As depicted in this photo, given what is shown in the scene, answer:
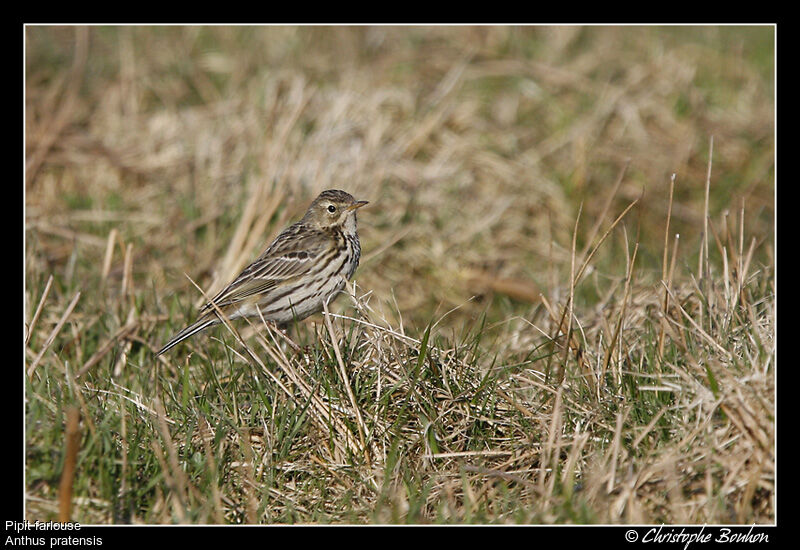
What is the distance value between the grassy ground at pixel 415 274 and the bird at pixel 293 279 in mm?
189

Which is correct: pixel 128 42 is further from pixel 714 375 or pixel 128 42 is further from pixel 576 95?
pixel 714 375

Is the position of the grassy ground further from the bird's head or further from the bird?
the bird's head

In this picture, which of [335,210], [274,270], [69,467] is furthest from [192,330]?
[69,467]

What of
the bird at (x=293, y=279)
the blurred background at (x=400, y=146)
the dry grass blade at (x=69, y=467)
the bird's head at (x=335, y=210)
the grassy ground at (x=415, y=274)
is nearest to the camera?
the dry grass blade at (x=69, y=467)

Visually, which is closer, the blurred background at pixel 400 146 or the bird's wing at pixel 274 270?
the bird's wing at pixel 274 270

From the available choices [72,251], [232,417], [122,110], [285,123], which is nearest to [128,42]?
[122,110]

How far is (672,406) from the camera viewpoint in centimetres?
399

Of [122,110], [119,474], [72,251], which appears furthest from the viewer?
[122,110]

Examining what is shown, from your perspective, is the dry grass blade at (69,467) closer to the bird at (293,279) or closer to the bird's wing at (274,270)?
the bird at (293,279)

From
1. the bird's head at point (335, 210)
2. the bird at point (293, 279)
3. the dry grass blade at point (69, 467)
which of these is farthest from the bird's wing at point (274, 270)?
the dry grass blade at point (69, 467)

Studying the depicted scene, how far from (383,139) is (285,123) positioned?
2.89ft

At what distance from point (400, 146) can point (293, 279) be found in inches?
118

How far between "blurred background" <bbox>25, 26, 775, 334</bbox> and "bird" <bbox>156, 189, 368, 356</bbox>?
903 mm

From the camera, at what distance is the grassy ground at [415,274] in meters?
3.89
